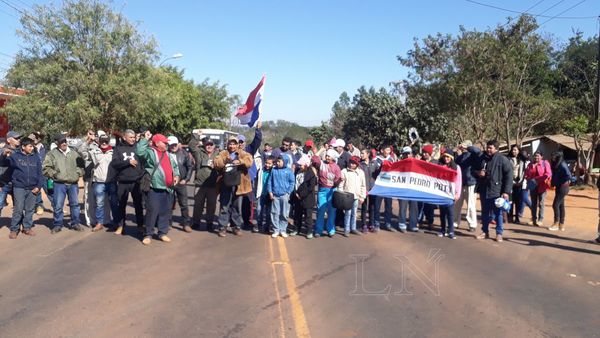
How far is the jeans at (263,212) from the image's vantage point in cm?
985

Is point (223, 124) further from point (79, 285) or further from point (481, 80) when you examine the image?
point (79, 285)

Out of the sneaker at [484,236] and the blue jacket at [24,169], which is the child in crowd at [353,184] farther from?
the blue jacket at [24,169]

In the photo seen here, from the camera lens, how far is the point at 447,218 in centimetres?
1016

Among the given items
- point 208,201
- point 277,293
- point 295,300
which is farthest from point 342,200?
point 295,300

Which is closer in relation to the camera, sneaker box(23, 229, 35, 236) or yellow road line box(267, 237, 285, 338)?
yellow road line box(267, 237, 285, 338)

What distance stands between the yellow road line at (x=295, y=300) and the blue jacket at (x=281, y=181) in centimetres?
143

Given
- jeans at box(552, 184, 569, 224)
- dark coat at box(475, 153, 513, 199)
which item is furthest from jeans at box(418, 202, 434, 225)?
jeans at box(552, 184, 569, 224)

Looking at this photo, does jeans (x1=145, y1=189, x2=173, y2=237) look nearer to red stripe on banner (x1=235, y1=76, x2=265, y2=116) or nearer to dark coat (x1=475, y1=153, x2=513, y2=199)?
red stripe on banner (x1=235, y1=76, x2=265, y2=116)

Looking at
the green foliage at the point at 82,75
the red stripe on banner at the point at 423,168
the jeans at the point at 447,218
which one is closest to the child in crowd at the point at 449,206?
the jeans at the point at 447,218

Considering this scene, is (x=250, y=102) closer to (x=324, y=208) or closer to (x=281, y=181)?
(x=281, y=181)

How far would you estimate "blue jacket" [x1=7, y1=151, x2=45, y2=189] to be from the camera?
351 inches

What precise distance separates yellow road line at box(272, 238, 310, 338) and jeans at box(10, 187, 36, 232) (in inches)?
184

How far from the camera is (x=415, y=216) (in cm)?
1064

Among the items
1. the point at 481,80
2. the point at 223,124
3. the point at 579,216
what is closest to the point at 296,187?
the point at 579,216
